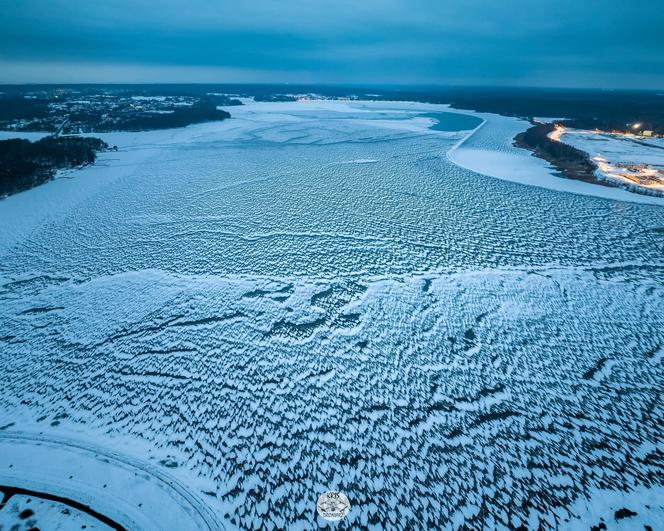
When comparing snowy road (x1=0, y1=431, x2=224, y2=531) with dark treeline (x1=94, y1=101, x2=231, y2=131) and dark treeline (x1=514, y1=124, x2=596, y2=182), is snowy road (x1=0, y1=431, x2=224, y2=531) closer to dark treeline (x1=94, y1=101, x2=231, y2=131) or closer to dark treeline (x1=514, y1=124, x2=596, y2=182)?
dark treeline (x1=514, y1=124, x2=596, y2=182)

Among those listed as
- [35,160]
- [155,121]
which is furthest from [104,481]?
[155,121]

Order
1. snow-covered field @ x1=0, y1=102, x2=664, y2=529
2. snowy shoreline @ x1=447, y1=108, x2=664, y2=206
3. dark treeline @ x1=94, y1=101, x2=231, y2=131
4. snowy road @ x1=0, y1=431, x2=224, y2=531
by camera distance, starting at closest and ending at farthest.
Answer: snowy road @ x1=0, y1=431, x2=224, y2=531, snow-covered field @ x1=0, y1=102, x2=664, y2=529, snowy shoreline @ x1=447, y1=108, x2=664, y2=206, dark treeline @ x1=94, y1=101, x2=231, y2=131

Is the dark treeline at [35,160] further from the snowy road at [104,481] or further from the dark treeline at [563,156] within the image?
the dark treeline at [563,156]

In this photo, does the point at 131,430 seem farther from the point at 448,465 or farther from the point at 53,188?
the point at 53,188

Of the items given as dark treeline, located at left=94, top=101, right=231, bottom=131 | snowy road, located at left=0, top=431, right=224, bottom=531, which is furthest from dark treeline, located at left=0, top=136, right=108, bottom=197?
snowy road, located at left=0, top=431, right=224, bottom=531

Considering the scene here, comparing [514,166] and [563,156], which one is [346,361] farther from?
[563,156]
